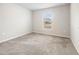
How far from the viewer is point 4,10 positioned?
12.0ft

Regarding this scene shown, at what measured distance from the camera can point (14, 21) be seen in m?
4.04

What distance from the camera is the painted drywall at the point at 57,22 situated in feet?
12.3

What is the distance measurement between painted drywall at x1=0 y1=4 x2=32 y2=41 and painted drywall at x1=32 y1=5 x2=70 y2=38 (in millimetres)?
346

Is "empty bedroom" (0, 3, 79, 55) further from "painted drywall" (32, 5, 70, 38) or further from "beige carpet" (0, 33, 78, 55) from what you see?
"beige carpet" (0, 33, 78, 55)

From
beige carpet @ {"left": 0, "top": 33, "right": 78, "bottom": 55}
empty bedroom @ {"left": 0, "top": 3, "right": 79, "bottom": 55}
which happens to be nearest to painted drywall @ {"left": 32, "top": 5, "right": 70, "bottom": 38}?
empty bedroom @ {"left": 0, "top": 3, "right": 79, "bottom": 55}

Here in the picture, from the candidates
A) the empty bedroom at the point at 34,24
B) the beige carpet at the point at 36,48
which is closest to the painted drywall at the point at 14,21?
the empty bedroom at the point at 34,24

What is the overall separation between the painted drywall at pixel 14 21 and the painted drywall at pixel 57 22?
13.6 inches

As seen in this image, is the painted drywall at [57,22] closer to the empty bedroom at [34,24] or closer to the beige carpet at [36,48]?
the empty bedroom at [34,24]

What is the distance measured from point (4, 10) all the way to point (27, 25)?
3.79 ft

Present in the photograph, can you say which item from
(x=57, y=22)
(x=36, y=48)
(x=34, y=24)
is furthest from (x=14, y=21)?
(x=57, y=22)

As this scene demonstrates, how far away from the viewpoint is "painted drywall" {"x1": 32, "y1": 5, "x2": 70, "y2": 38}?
3.76 meters

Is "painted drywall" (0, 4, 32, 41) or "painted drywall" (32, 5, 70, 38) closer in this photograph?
"painted drywall" (0, 4, 32, 41)

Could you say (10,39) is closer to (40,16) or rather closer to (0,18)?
(0,18)
